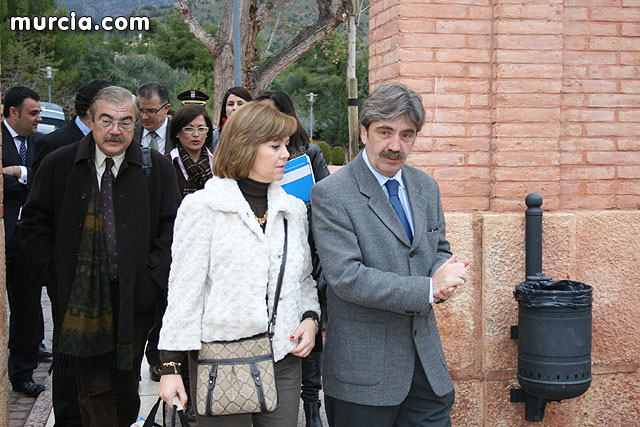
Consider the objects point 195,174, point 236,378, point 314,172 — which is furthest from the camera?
point 195,174

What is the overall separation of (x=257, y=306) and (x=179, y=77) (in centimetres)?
5707

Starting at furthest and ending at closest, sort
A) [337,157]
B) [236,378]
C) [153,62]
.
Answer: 1. [153,62]
2. [337,157]
3. [236,378]

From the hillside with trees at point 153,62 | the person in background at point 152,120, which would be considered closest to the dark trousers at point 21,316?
the person in background at point 152,120

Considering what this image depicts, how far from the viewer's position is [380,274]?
9.15ft

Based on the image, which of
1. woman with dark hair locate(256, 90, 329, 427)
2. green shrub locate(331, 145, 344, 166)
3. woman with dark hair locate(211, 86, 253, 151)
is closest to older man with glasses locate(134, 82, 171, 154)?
woman with dark hair locate(211, 86, 253, 151)

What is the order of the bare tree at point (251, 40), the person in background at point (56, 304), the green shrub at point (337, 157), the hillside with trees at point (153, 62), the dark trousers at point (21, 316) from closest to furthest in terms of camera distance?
the person in background at point (56, 304) < the dark trousers at point (21, 316) < the bare tree at point (251, 40) < the hillside with trees at point (153, 62) < the green shrub at point (337, 157)

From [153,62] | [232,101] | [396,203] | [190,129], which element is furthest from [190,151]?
[153,62]

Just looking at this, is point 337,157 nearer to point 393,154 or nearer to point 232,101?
point 232,101

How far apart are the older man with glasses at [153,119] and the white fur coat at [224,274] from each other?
3.26 metres

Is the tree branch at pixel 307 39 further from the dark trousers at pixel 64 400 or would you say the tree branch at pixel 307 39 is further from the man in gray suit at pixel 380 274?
the man in gray suit at pixel 380 274

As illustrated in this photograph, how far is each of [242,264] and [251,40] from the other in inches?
609

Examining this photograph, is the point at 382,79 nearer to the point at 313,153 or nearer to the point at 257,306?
the point at 313,153

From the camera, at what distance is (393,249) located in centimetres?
292

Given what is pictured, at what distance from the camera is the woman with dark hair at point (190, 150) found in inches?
199
